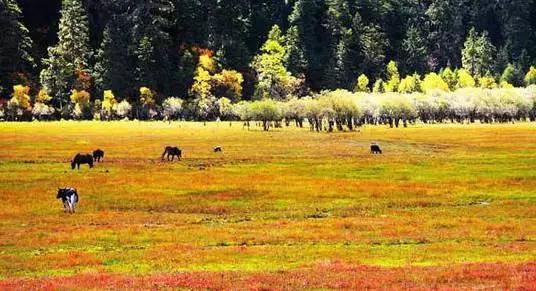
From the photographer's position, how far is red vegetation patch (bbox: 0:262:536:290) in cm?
2706

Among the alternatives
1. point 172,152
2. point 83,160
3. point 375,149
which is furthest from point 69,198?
point 375,149

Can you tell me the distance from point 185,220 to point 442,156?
53.4 meters

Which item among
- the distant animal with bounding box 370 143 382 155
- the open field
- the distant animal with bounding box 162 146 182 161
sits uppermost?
the distant animal with bounding box 162 146 182 161

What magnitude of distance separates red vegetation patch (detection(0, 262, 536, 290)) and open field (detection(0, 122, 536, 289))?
0.07 m

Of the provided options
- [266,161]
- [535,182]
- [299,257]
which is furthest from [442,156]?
[299,257]

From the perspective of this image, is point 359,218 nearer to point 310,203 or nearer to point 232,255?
point 310,203

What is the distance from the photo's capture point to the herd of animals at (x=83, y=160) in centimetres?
4962

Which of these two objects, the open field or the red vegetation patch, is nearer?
the red vegetation patch

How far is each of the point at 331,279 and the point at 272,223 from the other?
1719 centimetres

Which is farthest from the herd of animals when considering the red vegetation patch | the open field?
the red vegetation patch

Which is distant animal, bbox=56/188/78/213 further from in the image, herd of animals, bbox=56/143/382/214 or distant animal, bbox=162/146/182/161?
distant animal, bbox=162/146/182/161

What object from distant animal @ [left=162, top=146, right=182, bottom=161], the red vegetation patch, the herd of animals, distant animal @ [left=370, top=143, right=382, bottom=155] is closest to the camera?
the red vegetation patch

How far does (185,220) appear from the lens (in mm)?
46812

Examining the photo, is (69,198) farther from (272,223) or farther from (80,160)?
(80,160)
